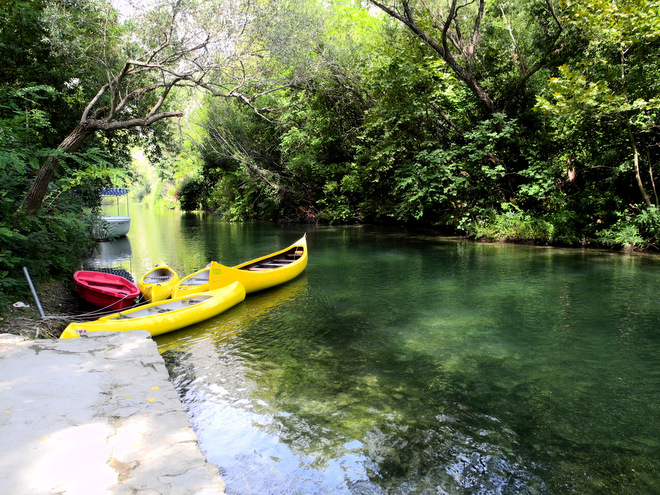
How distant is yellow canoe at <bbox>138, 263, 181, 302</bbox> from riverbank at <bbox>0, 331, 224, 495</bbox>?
163 inches

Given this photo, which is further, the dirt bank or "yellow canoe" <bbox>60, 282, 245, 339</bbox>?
"yellow canoe" <bbox>60, 282, 245, 339</bbox>

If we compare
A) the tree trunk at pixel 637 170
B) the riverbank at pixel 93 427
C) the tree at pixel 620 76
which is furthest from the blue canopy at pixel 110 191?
the tree trunk at pixel 637 170

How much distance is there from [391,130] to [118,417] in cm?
1840

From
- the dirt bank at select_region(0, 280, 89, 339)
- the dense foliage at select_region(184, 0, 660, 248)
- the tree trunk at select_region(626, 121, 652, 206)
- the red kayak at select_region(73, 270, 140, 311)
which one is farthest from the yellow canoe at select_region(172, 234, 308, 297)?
the tree trunk at select_region(626, 121, 652, 206)

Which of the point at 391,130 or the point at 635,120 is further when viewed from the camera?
the point at 391,130

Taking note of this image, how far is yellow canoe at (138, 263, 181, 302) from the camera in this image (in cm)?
903

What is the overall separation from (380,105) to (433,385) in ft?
54.3

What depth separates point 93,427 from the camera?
10.4ft

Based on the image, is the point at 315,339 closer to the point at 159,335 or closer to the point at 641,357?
the point at 159,335

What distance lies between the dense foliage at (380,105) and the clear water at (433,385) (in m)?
4.03

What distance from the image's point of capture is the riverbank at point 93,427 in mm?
2539

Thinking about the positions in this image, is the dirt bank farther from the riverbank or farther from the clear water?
the clear water

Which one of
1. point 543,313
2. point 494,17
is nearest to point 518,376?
point 543,313

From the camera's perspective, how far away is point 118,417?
338 centimetres
